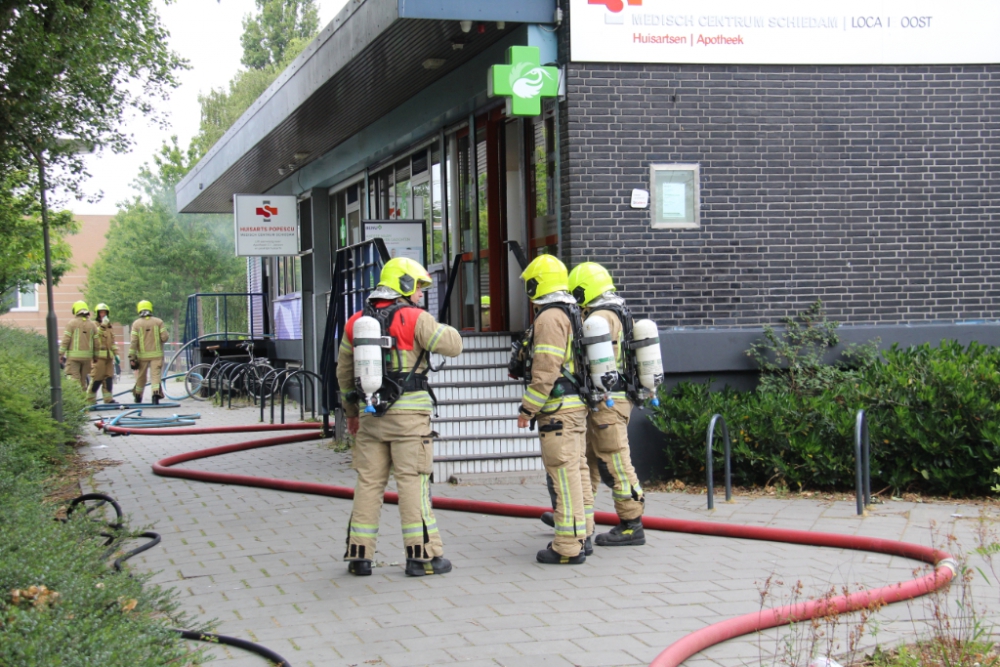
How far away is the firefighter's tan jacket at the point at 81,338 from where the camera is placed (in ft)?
63.6

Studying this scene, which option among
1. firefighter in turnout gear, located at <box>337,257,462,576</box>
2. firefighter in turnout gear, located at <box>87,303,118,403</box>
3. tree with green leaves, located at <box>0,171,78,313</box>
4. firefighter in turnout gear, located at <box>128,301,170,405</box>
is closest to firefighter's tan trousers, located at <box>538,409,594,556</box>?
firefighter in turnout gear, located at <box>337,257,462,576</box>

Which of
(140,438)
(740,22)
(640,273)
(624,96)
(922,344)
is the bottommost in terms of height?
(140,438)

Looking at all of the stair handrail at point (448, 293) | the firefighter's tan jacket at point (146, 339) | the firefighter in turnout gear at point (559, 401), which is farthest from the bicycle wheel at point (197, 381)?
the firefighter in turnout gear at point (559, 401)

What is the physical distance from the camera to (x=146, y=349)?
19969 mm

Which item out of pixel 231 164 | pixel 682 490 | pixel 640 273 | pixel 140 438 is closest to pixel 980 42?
pixel 640 273

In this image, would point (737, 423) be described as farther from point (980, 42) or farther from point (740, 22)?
point (980, 42)

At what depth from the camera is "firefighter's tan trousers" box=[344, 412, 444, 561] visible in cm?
625

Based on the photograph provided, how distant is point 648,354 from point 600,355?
22.9 inches

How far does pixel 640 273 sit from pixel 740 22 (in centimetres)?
261

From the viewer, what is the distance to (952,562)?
561 cm

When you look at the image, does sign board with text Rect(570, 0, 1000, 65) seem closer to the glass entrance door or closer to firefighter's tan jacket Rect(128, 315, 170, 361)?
the glass entrance door

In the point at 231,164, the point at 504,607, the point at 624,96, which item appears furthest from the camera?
the point at 231,164

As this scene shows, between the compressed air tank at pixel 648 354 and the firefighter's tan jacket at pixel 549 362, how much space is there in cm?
60

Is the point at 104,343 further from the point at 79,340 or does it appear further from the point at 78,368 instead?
the point at 78,368
